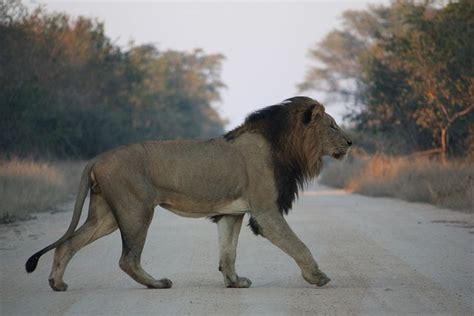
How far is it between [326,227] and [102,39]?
31406 mm

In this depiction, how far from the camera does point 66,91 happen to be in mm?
36594

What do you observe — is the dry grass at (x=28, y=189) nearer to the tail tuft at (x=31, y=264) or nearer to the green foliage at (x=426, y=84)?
the tail tuft at (x=31, y=264)

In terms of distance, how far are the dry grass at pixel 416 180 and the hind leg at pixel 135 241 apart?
31.0 feet

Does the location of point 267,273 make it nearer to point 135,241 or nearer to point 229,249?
point 229,249

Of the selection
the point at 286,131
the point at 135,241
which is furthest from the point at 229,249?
the point at 286,131

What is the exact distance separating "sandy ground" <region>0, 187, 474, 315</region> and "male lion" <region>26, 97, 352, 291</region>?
0.33m

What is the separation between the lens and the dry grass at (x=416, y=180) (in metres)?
19.0

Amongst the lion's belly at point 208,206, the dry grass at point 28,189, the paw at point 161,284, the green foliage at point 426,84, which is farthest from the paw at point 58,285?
the green foliage at point 426,84

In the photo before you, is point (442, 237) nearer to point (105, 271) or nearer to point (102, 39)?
point (105, 271)

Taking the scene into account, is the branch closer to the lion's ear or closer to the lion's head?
the lion's head

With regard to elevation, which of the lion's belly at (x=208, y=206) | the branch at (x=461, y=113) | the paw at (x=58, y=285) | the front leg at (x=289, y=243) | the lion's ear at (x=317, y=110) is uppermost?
the branch at (x=461, y=113)

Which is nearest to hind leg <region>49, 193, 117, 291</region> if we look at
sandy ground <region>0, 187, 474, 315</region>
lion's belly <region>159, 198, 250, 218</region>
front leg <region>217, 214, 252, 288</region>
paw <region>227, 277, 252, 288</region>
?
sandy ground <region>0, 187, 474, 315</region>

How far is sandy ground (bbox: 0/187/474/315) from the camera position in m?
7.76

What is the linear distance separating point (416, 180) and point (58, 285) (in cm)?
1499
